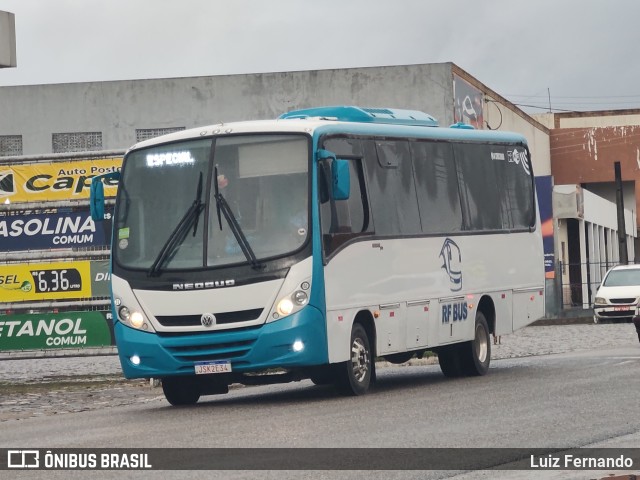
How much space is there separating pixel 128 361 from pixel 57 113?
42828 mm

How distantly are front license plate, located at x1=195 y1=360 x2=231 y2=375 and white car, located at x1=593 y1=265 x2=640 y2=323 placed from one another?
97.6 ft

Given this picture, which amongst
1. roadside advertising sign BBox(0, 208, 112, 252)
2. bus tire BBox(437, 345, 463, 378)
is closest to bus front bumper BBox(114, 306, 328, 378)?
bus tire BBox(437, 345, 463, 378)

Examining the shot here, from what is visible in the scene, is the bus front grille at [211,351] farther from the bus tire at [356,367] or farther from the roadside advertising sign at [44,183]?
the roadside advertising sign at [44,183]

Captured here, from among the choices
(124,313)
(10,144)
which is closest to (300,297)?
(124,313)

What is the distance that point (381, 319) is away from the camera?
18.4 m

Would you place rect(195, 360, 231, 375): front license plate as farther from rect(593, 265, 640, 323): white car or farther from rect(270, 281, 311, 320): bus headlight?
rect(593, 265, 640, 323): white car

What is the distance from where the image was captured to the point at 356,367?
701 inches

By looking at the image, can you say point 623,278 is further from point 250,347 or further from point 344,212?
Result: point 250,347

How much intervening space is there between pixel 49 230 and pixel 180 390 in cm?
783

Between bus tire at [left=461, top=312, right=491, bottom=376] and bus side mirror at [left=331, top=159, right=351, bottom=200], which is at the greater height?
bus side mirror at [left=331, top=159, right=351, bottom=200]

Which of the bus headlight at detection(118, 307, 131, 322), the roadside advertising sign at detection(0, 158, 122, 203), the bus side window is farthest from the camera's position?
the roadside advertising sign at detection(0, 158, 122, 203)

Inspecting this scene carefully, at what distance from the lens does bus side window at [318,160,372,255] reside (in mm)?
17141

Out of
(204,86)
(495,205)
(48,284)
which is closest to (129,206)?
(495,205)

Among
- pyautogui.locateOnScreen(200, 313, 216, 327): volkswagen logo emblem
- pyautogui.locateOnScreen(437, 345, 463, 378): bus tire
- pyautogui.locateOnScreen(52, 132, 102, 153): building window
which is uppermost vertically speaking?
pyautogui.locateOnScreen(52, 132, 102, 153): building window
